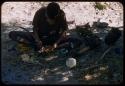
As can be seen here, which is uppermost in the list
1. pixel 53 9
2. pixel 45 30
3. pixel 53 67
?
pixel 53 9

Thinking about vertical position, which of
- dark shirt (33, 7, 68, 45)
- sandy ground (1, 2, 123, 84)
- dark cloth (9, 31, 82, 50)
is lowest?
sandy ground (1, 2, 123, 84)

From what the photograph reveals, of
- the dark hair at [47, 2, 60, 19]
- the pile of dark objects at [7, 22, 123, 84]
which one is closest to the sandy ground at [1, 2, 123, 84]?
the pile of dark objects at [7, 22, 123, 84]

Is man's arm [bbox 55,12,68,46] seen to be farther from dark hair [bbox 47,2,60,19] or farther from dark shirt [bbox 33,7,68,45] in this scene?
dark hair [bbox 47,2,60,19]

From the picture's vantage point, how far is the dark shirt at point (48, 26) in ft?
21.8

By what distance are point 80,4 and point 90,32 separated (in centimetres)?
133

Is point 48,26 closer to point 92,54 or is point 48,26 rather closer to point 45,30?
point 45,30

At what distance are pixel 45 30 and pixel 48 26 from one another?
0.10 m

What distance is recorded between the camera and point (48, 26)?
679cm

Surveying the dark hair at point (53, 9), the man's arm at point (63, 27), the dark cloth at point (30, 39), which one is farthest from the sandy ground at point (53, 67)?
the dark hair at point (53, 9)

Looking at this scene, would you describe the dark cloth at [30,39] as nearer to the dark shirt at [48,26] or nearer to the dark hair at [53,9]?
the dark shirt at [48,26]

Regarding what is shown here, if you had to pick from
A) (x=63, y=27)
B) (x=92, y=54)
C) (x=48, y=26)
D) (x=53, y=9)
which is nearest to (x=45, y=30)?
(x=48, y=26)

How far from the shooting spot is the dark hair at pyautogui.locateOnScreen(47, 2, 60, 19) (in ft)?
20.4

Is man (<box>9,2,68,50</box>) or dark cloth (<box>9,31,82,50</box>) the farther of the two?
dark cloth (<box>9,31,82,50</box>)

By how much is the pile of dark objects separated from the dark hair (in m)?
0.71
